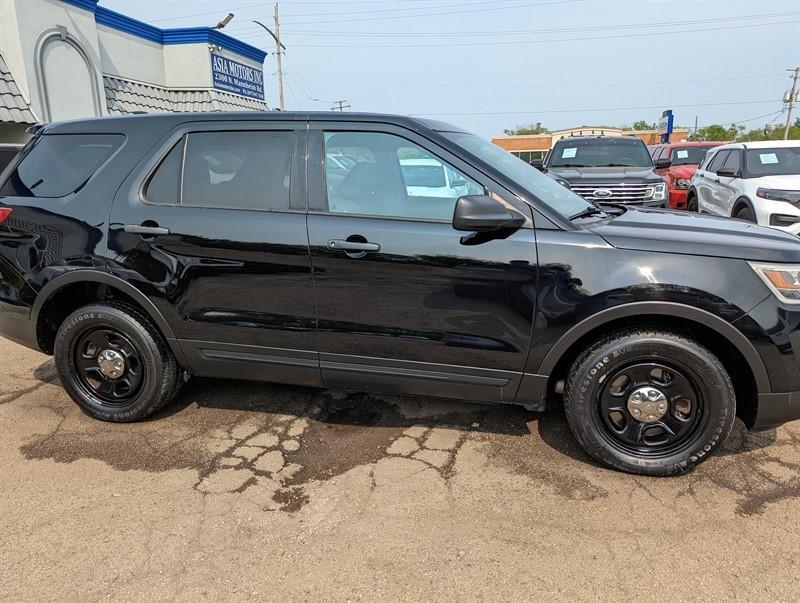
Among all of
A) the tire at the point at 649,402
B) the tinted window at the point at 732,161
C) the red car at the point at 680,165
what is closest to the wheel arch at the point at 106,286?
the tire at the point at 649,402

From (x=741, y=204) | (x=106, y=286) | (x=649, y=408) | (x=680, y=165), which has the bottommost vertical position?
(x=649, y=408)

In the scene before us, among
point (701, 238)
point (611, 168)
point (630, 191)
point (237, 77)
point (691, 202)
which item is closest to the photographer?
point (701, 238)

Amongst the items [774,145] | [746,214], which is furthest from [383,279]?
[774,145]

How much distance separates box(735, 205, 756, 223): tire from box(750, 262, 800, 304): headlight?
5754mm

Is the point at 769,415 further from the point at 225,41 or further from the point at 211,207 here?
the point at 225,41

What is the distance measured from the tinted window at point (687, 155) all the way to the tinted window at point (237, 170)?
45.3ft

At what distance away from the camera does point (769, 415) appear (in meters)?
2.74

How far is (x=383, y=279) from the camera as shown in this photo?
116 inches

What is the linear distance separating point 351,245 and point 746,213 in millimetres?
7085

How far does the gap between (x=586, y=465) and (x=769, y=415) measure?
909 mm

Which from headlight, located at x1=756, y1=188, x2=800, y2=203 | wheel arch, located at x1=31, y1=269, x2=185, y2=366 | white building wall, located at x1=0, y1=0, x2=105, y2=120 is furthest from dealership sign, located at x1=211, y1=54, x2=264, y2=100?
wheel arch, located at x1=31, y1=269, x2=185, y2=366

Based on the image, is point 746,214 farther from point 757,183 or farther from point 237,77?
point 237,77

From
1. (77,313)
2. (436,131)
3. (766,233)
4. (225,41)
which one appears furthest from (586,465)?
(225,41)

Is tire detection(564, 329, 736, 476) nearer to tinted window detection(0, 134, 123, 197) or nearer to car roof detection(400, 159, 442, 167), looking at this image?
car roof detection(400, 159, 442, 167)
